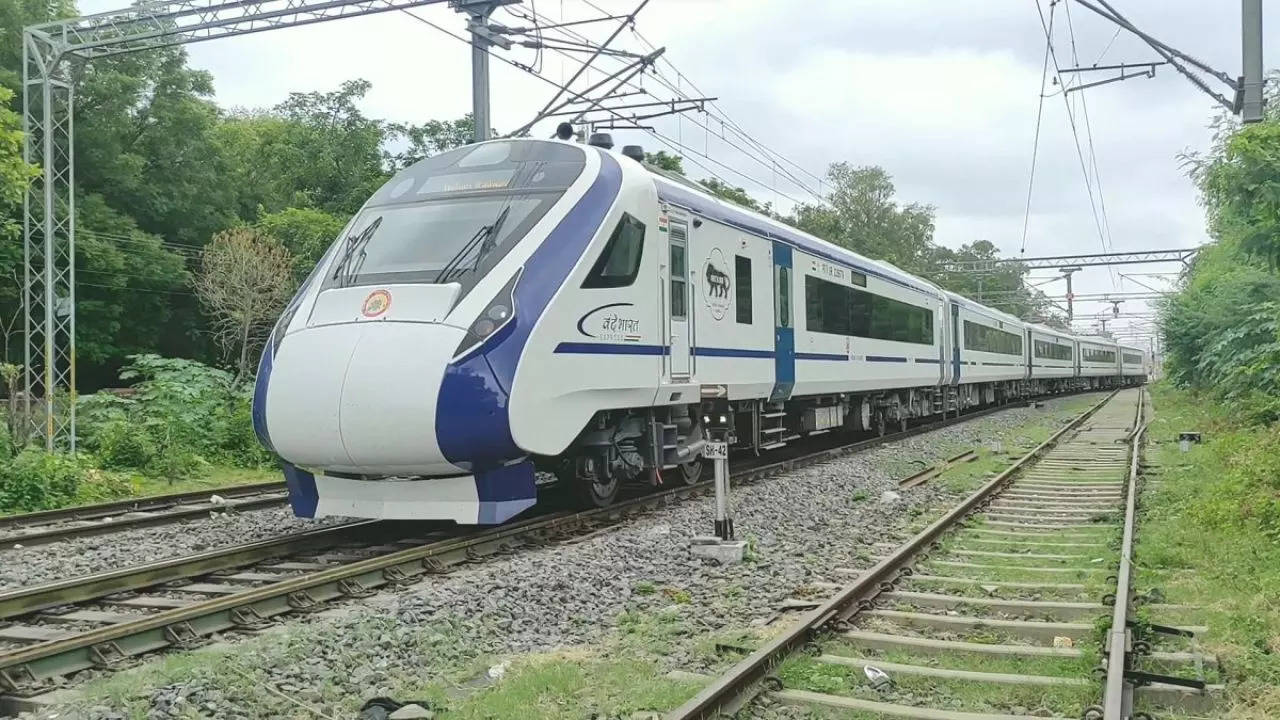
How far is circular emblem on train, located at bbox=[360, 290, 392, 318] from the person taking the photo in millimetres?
7895

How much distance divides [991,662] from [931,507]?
224 inches

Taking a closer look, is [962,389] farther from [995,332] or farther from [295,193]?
[295,193]

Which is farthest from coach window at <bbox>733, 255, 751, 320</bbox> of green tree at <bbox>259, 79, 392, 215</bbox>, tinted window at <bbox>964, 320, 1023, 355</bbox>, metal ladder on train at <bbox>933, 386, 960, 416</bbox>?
green tree at <bbox>259, 79, 392, 215</bbox>

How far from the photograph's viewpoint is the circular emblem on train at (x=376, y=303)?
25.9 feet

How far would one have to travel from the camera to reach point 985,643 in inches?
216

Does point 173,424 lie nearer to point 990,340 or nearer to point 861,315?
point 861,315

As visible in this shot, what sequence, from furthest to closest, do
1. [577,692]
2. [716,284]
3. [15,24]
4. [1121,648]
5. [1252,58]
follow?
1. [15,24]
2. [1252,58]
3. [716,284]
4. [1121,648]
5. [577,692]

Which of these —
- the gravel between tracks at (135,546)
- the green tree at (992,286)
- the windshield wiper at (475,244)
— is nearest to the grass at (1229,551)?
the windshield wiper at (475,244)

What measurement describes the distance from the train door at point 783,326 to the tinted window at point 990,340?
44.0ft

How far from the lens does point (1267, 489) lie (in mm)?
8914

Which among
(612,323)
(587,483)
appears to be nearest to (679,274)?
(612,323)

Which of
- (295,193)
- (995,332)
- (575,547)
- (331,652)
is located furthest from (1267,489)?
(295,193)

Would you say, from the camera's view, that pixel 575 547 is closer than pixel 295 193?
Yes

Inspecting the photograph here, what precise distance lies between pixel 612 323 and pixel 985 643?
437 centimetres
